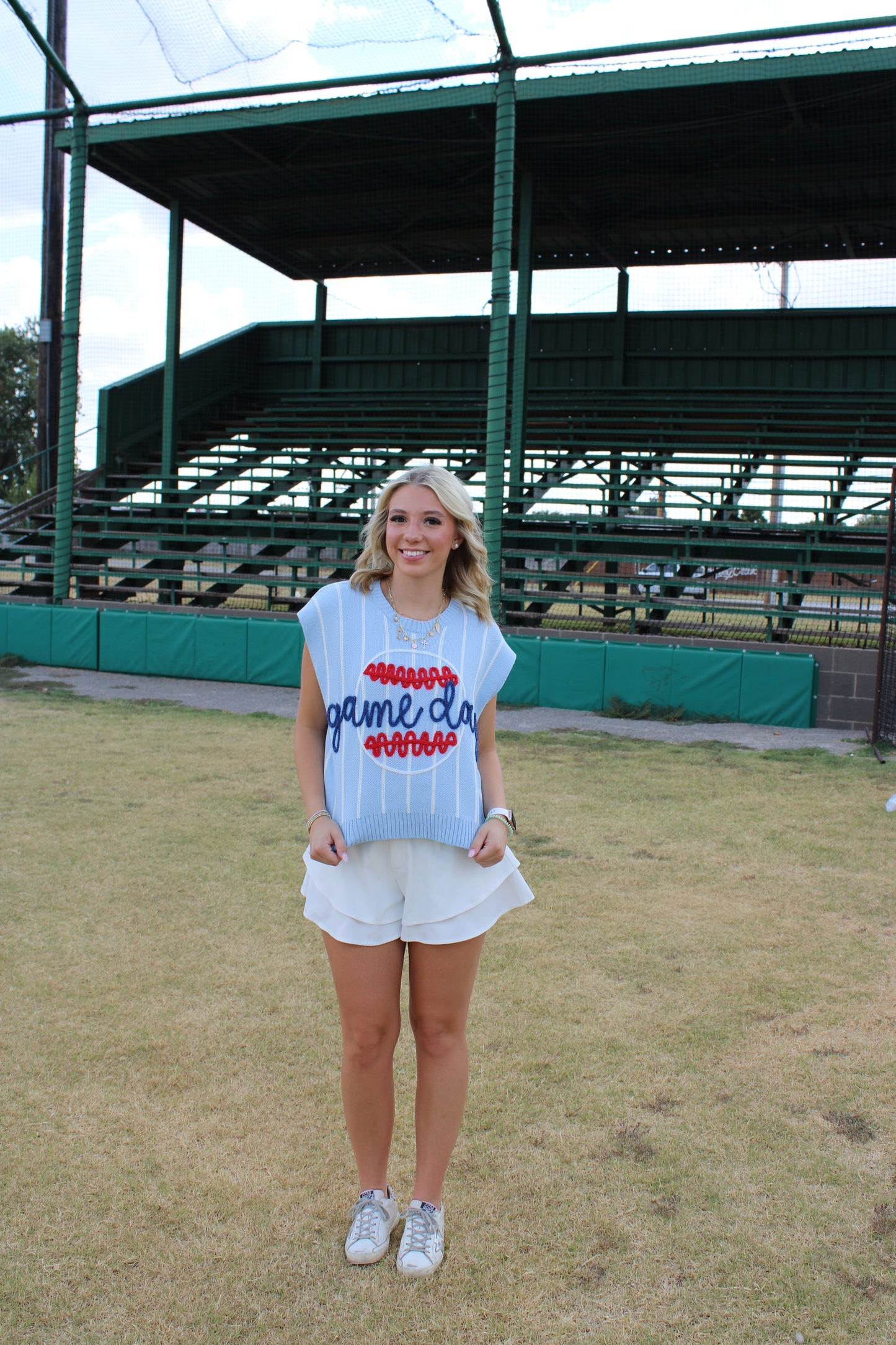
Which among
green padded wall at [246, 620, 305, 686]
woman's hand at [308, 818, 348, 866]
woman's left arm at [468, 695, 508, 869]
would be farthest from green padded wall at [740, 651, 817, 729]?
woman's hand at [308, 818, 348, 866]

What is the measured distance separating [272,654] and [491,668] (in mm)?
10246

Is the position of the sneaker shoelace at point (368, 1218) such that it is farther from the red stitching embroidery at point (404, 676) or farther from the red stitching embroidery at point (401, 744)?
the red stitching embroidery at point (404, 676)

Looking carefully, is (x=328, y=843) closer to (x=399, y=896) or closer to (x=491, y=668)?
(x=399, y=896)

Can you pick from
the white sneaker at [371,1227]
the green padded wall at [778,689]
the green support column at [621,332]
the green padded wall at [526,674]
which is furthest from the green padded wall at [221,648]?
the white sneaker at [371,1227]

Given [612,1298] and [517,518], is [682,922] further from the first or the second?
[517,518]

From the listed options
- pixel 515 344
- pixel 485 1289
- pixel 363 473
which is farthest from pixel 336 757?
pixel 363 473

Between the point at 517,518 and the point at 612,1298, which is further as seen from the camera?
the point at 517,518

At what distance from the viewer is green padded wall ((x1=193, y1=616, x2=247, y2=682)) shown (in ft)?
41.5

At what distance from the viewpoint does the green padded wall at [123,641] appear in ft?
43.2

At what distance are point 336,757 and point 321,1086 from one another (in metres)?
1.40

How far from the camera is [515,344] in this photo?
1527 centimetres

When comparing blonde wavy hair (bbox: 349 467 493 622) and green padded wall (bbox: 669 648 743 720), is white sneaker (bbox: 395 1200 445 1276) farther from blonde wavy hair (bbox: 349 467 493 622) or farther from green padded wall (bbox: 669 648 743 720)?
green padded wall (bbox: 669 648 743 720)

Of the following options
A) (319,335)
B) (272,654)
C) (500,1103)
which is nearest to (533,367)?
(319,335)

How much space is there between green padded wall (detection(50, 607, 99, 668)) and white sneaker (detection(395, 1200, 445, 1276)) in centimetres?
1180
